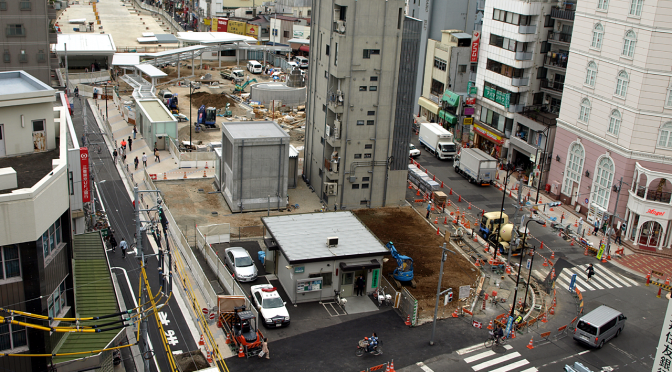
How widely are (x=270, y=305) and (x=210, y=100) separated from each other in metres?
65.5

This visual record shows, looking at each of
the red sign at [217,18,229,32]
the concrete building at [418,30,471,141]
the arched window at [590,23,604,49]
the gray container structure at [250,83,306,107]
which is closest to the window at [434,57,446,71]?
the concrete building at [418,30,471,141]

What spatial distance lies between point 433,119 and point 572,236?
37358 millimetres

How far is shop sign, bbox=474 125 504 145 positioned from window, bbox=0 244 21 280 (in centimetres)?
6299

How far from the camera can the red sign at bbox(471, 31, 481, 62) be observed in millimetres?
86188

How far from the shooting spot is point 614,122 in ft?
212

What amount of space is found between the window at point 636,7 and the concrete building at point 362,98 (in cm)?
1929

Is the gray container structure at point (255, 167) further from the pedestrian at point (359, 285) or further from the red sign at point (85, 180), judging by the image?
the pedestrian at point (359, 285)

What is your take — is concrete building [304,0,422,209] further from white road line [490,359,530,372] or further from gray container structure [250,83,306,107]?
gray container structure [250,83,306,107]

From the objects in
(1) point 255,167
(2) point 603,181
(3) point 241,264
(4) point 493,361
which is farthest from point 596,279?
(1) point 255,167

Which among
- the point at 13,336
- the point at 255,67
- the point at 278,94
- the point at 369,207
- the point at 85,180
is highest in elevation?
the point at 255,67

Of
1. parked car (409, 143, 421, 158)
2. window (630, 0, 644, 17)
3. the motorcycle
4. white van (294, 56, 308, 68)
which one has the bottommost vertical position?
the motorcycle

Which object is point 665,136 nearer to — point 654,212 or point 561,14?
point 654,212

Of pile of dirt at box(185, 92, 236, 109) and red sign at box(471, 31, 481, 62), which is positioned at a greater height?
red sign at box(471, 31, 481, 62)

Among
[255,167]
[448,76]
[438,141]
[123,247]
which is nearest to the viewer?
[123,247]
